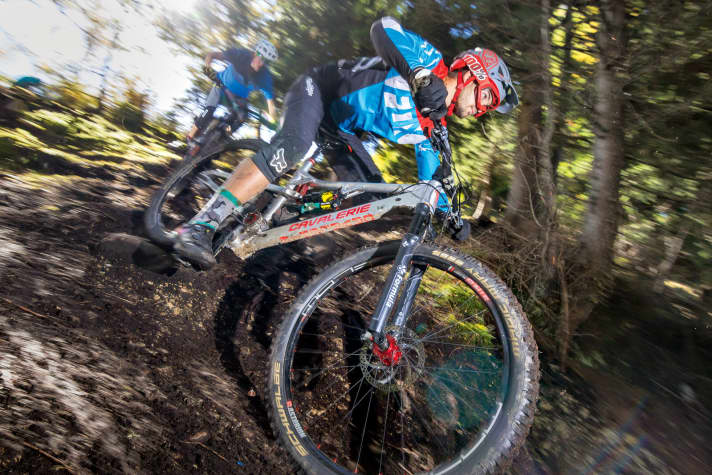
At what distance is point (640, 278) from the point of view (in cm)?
374

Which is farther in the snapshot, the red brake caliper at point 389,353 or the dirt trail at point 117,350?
the red brake caliper at point 389,353

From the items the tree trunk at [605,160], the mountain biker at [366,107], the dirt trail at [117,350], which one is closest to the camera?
the dirt trail at [117,350]

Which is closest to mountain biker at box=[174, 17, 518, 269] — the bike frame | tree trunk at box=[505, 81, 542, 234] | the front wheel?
the bike frame

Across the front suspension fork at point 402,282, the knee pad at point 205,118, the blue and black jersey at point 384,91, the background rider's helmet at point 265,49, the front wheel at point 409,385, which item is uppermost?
the background rider's helmet at point 265,49

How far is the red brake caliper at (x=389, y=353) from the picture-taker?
205 cm

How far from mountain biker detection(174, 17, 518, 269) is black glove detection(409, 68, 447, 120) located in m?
0.33

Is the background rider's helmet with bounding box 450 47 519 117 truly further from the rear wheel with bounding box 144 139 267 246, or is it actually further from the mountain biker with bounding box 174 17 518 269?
the rear wheel with bounding box 144 139 267 246

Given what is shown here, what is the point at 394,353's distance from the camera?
2.06 meters

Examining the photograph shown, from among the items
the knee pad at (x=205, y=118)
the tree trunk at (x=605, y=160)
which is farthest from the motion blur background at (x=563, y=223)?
the knee pad at (x=205, y=118)

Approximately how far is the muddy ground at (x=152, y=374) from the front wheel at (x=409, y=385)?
28 centimetres

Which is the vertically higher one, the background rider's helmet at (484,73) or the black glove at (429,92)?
the background rider's helmet at (484,73)

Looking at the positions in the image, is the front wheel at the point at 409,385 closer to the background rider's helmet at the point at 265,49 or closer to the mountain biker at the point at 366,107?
the mountain biker at the point at 366,107

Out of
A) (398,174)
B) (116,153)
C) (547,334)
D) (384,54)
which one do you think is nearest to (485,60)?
(384,54)

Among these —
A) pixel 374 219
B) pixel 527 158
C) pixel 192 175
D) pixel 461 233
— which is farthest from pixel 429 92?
pixel 192 175
